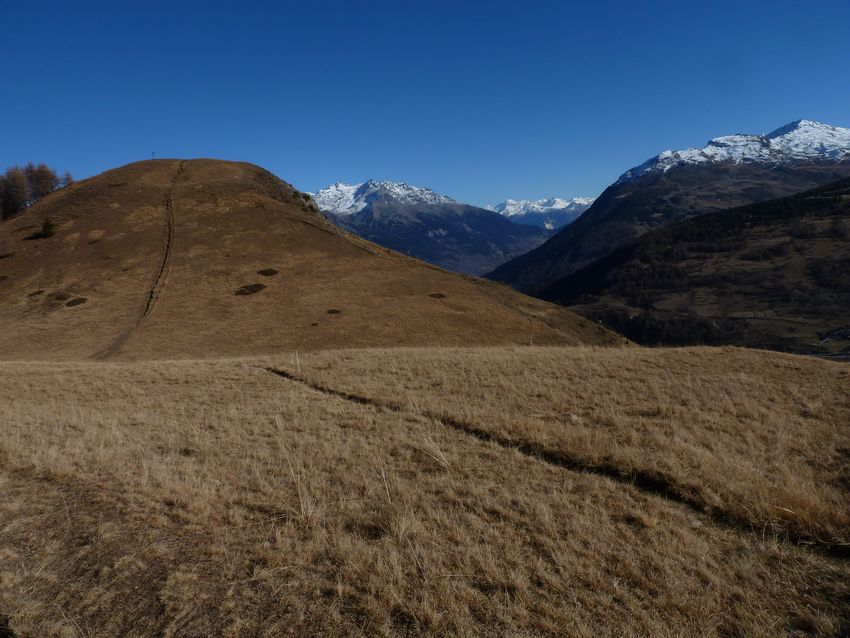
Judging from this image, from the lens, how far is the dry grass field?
563 centimetres

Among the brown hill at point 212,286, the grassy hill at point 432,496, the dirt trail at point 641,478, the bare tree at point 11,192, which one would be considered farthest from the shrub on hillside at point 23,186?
the dirt trail at point 641,478

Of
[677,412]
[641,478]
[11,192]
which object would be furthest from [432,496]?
[11,192]

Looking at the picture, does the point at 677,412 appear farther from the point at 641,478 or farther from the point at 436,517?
the point at 436,517

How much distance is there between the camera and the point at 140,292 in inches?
2256

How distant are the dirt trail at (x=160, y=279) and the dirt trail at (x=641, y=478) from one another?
39.9m

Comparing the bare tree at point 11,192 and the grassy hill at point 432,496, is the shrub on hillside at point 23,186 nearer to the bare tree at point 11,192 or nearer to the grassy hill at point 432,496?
the bare tree at point 11,192

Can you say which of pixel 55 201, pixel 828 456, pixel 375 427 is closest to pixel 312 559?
pixel 375 427

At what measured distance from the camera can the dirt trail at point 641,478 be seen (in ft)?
24.3

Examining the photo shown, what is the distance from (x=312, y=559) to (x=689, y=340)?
21206 cm

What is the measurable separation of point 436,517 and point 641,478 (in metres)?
4.84

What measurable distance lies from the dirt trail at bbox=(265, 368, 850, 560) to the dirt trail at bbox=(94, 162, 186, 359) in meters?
39.9

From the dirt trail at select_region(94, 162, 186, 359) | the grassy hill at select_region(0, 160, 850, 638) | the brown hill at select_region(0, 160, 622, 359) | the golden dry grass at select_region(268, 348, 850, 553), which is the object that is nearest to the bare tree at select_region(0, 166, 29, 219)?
the brown hill at select_region(0, 160, 622, 359)

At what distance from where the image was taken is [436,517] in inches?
310

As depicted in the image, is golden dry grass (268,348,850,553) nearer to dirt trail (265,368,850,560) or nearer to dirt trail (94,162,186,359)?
dirt trail (265,368,850,560)
